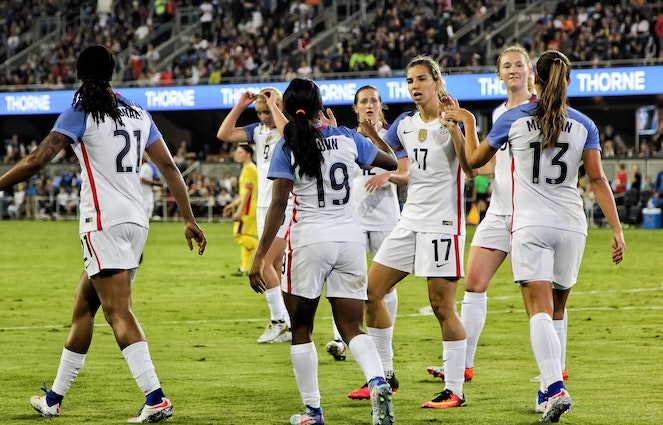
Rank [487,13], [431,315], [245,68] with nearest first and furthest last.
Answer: [431,315]
[487,13]
[245,68]

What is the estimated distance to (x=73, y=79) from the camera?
44438mm

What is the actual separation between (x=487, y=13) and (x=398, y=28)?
3200mm

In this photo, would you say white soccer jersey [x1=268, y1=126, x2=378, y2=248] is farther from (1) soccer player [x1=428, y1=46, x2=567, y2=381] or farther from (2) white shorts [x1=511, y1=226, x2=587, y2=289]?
(1) soccer player [x1=428, y1=46, x2=567, y2=381]

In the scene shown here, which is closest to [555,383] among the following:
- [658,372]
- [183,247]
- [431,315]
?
[658,372]

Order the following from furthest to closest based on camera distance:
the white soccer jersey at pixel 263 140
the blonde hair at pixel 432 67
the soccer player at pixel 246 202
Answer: the soccer player at pixel 246 202 < the white soccer jersey at pixel 263 140 < the blonde hair at pixel 432 67

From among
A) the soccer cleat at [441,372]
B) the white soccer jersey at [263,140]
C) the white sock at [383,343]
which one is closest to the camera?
the white sock at [383,343]

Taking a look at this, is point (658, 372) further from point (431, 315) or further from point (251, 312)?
point (251, 312)

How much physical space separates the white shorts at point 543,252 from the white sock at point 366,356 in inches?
39.7

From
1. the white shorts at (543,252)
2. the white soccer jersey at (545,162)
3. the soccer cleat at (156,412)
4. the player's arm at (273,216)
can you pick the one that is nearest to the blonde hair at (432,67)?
the white soccer jersey at (545,162)

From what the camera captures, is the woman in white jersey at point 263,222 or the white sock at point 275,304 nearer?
the woman in white jersey at point 263,222

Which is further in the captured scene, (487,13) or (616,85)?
(487,13)

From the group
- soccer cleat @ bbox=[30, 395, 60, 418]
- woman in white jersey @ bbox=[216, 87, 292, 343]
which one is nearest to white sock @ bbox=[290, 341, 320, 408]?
soccer cleat @ bbox=[30, 395, 60, 418]

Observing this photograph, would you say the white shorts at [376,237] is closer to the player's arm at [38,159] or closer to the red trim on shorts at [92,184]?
the red trim on shorts at [92,184]

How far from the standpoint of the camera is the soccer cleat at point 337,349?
379 inches
